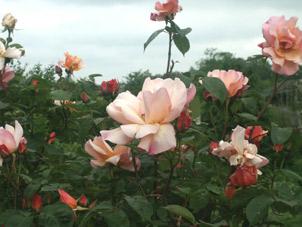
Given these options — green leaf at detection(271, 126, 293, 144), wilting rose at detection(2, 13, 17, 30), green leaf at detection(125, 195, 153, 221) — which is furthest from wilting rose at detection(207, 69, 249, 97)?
wilting rose at detection(2, 13, 17, 30)

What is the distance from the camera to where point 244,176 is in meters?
1.29

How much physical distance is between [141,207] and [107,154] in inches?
6.2

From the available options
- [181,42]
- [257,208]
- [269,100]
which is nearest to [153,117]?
[257,208]

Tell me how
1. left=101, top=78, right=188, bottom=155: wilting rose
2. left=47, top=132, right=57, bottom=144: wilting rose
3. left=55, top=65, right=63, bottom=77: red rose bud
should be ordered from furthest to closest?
left=55, top=65, right=63, bottom=77: red rose bud → left=47, top=132, right=57, bottom=144: wilting rose → left=101, top=78, right=188, bottom=155: wilting rose

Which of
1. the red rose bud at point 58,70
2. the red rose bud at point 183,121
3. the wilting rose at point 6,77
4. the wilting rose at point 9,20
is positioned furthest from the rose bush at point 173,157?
the red rose bud at point 58,70

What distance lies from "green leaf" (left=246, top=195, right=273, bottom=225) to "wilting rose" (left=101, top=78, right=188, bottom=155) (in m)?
0.24

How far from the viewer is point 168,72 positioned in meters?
1.67

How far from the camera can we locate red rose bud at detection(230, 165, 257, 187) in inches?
50.8

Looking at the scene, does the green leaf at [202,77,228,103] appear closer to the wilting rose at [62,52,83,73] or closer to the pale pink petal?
the pale pink petal

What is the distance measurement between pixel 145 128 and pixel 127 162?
0.23 meters

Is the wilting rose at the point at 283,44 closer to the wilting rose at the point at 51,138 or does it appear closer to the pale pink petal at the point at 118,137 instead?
the pale pink petal at the point at 118,137

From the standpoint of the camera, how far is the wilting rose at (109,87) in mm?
1799

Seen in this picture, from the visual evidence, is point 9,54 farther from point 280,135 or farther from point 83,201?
point 280,135

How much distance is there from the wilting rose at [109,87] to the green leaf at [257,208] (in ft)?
2.12
